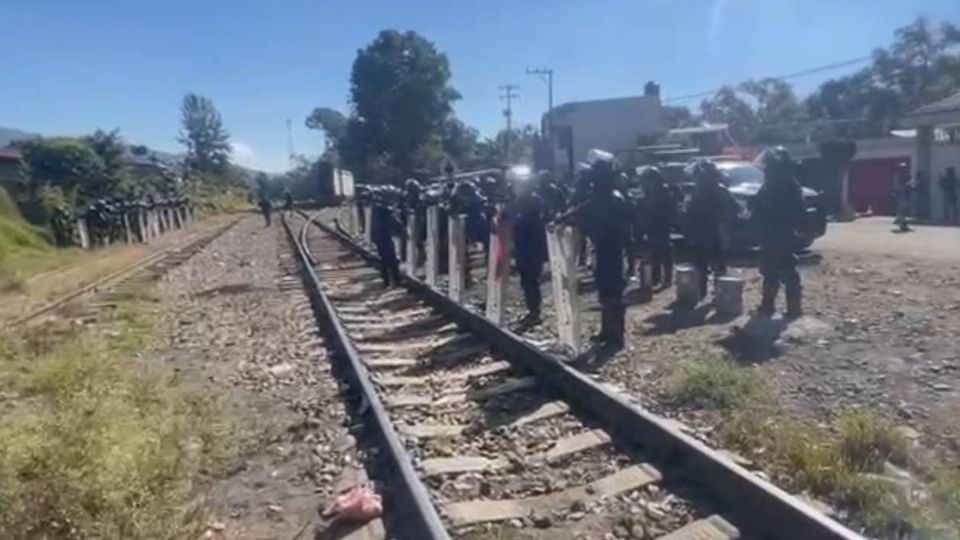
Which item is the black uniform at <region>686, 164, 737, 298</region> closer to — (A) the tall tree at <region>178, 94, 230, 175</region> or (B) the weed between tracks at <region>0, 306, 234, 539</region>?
(B) the weed between tracks at <region>0, 306, 234, 539</region>

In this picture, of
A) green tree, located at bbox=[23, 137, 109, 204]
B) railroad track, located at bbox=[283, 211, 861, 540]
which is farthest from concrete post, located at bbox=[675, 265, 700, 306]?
green tree, located at bbox=[23, 137, 109, 204]

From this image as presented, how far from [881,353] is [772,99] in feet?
257

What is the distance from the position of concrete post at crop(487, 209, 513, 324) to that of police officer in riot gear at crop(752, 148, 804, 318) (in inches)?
104

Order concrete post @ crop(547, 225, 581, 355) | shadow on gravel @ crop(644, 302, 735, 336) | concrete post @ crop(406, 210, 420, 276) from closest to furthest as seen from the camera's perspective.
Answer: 1. concrete post @ crop(547, 225, 581, 355)
2. shadow on gravel @ crop(644, 302, 735, 336)
3. concrete post @ crop(406, 210, 420, 276)

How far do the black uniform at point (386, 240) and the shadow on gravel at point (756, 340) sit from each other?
6.51 metres

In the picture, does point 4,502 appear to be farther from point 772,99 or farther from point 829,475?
point 772,99

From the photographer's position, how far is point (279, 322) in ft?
40.1

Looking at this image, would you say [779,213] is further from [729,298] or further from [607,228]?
[607,228]

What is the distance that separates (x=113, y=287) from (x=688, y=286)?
36.9 feet

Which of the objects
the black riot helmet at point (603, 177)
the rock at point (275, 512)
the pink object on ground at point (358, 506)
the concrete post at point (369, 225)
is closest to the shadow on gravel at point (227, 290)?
the concrete post at point (369, 225)

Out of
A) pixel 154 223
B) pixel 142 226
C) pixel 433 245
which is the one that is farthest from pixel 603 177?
pixel 154 223

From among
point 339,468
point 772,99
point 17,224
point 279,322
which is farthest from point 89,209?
point 772,99

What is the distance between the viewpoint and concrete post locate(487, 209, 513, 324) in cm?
1022

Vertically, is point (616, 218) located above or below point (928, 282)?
above
